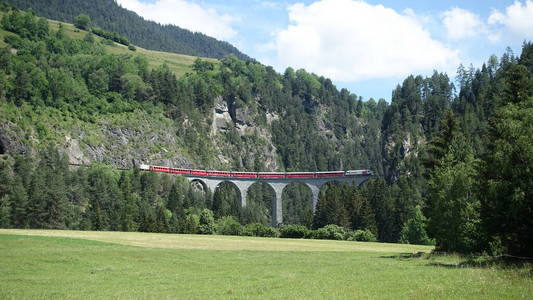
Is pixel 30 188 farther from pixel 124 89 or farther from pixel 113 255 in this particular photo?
pixel 124 89

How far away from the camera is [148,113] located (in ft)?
606

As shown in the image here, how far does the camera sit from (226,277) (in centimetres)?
3139

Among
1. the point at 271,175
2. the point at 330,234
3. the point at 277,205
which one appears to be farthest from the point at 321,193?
the point at 330,234

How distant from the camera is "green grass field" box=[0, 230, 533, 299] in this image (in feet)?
76.6

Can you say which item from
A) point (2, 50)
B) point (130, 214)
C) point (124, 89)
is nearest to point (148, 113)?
point (124, 89)

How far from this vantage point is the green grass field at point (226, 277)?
76.6 ft

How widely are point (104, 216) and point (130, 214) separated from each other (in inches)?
183

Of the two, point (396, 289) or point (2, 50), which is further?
point (2, 50)

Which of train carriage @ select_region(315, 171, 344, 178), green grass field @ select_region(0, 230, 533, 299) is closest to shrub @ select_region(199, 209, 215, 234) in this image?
train carriage @ select_region(315, 171, 344, 178)

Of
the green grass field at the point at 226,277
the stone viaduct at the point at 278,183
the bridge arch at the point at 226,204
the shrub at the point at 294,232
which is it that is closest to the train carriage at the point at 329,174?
the stone viaduct at the point at 278,183

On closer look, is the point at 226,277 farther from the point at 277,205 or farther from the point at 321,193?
the point at 277,205

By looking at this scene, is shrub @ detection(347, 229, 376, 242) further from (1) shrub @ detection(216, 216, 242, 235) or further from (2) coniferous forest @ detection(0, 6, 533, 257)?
(1) shrub @ detection(216, 216, 242, 235)

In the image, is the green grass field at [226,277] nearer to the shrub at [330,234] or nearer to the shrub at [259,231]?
the shrub at [330,234]

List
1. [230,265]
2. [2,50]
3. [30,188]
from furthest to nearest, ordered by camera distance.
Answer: [2,50] → [30,188] → [230,265]
